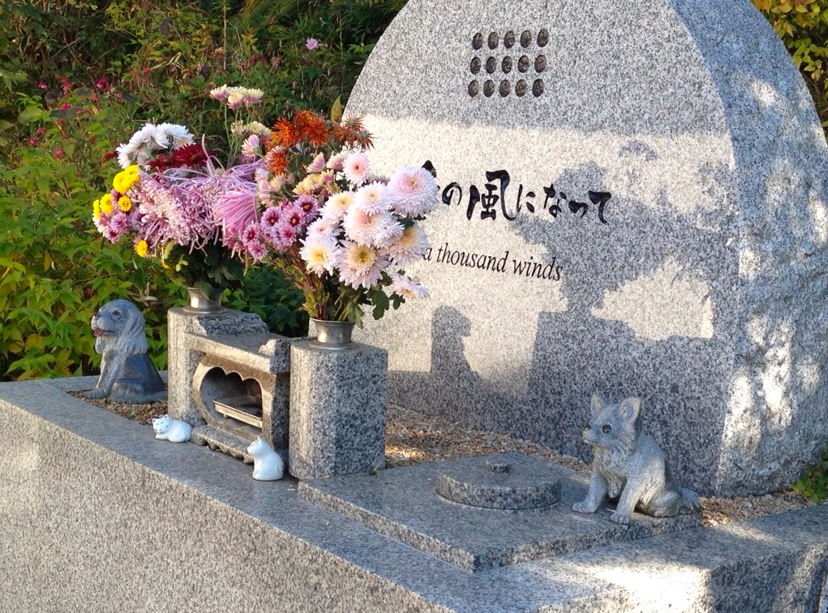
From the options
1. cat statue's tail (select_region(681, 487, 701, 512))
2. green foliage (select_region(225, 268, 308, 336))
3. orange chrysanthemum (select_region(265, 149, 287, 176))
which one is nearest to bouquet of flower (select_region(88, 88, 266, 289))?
orange chrysanthemum (select_region(265, 149, 287, 176))

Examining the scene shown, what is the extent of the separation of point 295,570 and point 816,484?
1.78 m

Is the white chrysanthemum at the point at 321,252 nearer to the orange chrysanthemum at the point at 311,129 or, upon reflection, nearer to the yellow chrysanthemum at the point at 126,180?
the orange chrysanthemum at the point at 311,129

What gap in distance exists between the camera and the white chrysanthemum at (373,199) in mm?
3221

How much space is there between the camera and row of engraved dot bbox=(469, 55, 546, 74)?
427 cm

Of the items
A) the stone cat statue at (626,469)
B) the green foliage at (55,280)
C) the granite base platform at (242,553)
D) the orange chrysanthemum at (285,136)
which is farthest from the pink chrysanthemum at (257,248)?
the green foliage at (55,280)

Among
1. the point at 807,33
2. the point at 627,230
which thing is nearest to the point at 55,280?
the point at 627,230

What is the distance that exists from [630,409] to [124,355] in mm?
2254

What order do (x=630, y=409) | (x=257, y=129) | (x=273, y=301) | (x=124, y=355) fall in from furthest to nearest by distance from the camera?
(x=273, y=301) → (x=124, y=355) → (x=257, y=129) → (x=630, y=409)

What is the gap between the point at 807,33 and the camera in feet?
21.5

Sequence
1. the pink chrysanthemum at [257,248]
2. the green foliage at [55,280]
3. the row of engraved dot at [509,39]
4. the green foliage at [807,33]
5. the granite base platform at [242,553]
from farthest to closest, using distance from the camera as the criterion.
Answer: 1. the green foliage at [807,33]
2. the green foliage at [55,280]
3. the row of engraved dot at [509,39]
4. the pink chrysanthemum at [257,248]
5. the granite base platform at [242,553]

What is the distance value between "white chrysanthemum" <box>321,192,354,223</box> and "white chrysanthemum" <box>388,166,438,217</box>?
129 millimetres

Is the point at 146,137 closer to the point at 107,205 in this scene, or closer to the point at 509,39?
the point at 107,205

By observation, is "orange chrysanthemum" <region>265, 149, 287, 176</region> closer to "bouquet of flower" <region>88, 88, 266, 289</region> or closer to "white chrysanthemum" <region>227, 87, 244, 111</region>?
"bouquet of flower" <region>88, 88, 266, 289</region>

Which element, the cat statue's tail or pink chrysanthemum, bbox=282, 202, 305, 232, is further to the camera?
pink chrysanthemum, bbox=282, 202, 305, 232
